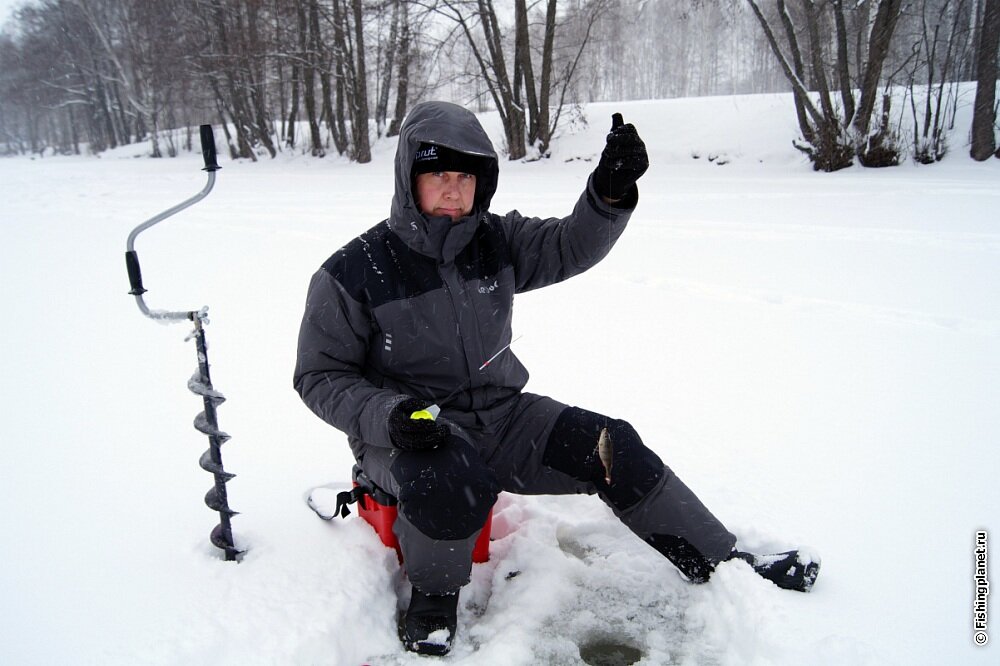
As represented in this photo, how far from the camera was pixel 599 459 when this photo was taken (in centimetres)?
194

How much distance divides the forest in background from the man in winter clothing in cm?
967

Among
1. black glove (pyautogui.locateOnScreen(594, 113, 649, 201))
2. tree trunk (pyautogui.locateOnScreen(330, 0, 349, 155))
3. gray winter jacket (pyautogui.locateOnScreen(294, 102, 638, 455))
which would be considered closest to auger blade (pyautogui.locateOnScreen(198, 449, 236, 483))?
gray winter jacket (pyautogui.locateOnScreen(294, 102, 638, 455))

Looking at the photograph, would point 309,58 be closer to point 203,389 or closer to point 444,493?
point 203,389

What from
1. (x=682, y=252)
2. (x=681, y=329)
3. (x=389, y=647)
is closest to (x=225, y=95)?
(x=682, y=252)

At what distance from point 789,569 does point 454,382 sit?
44.1 inches

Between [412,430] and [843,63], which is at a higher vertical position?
[843,63]

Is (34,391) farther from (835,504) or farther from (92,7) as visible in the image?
(92,7)

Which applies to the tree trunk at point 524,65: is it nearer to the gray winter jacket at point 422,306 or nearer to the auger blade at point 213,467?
the gray winter jacket at point 422,306

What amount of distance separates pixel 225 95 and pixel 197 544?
2447cm

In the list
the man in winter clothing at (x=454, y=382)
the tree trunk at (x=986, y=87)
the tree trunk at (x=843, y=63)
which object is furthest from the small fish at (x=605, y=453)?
the tree trunk at (x=986, y=87)

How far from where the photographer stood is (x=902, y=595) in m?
1.72

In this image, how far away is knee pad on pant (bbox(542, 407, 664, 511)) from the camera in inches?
74.2

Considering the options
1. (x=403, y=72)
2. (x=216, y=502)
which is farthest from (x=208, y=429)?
(x=403, y=72)

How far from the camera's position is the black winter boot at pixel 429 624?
5.56 ft
